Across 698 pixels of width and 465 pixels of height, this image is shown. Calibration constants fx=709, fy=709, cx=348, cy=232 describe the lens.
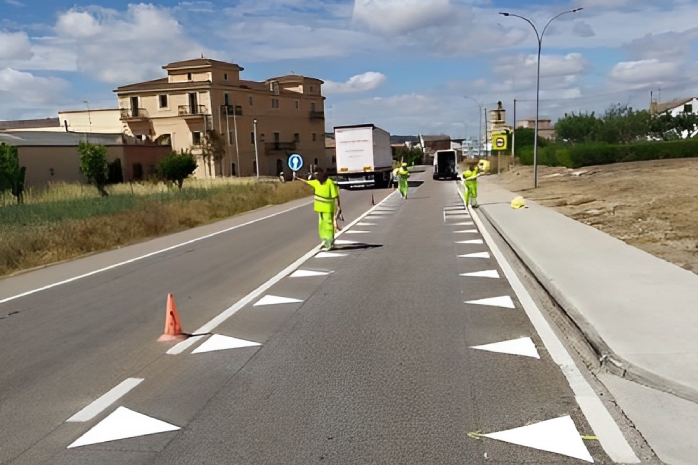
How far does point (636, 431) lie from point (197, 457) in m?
3.00

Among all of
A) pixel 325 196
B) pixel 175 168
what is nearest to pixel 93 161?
pixel 175 168

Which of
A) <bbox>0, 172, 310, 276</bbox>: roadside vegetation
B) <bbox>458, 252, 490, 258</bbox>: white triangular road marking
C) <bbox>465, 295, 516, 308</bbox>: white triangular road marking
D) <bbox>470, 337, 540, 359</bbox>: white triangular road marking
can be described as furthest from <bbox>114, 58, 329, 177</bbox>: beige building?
<bbox>470, 337, 540, 359</bbox>: white triangular road marking

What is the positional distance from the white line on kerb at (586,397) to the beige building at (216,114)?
64.4m

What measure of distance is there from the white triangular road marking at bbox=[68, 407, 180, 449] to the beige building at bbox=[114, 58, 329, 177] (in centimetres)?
6657

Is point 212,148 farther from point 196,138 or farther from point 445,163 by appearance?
point 445,163

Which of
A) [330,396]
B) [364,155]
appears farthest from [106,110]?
[330,396]

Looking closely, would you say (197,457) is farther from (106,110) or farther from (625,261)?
(106,110)

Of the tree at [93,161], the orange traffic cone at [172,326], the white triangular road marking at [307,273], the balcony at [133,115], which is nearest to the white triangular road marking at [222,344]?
the orange traffic cone at [172,326]

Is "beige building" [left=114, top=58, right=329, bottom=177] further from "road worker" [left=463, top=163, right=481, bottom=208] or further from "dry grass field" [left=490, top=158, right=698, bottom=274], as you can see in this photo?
"road worker" [left=463, top=163, right=481, bottom=208]

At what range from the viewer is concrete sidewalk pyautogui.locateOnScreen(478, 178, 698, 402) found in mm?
6090

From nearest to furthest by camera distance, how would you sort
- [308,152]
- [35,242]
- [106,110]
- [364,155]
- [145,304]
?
[145,304] → [35,242] → [364,155] → [106,110] → [308,152]

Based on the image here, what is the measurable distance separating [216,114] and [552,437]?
7155cm

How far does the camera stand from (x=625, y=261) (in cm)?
1205

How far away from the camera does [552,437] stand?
15.9 feet
